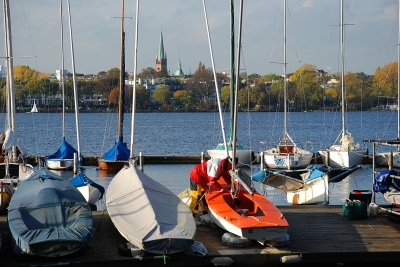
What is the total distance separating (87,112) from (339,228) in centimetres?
16221

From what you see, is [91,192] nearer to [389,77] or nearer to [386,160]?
[386,160]

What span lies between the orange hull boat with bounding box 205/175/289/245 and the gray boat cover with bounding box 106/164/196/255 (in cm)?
85

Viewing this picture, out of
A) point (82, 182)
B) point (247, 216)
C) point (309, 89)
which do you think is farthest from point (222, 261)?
point (309, 89)

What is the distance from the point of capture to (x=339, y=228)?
18.2 m

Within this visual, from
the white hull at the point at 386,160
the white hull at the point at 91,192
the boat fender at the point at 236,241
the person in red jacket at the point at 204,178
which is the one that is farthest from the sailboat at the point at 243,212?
the white hull at the point at 386,160

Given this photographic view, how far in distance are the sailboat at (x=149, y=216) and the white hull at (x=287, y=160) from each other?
2327 centimetres

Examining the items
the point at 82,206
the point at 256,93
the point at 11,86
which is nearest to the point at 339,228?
the point at 82,206

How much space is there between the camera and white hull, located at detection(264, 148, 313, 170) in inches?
1671

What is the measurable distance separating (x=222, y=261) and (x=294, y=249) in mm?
1771

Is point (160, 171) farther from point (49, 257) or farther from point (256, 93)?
point (256, 93)

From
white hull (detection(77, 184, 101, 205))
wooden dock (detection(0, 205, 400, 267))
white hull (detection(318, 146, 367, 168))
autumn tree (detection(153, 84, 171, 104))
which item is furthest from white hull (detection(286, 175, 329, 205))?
autumn tree (detection(153, 84, 171, 104))

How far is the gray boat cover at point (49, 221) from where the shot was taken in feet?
49.4

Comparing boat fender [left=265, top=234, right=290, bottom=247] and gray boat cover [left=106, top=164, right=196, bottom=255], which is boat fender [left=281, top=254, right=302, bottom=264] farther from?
gray boat cover [left=106, top=164, right=196, bottom=255]

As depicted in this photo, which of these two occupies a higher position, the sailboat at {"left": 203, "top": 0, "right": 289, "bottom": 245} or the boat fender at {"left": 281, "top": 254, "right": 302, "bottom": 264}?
the sailboat at {"left": 203, "top": 0, "right": 289, "bottom": 245}
